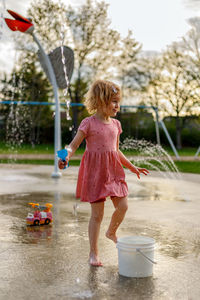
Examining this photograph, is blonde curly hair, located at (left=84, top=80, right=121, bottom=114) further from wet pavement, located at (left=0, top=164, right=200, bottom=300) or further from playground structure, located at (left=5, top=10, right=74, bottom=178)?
playground structure, located at (left=5, top=10, right=74, bottom=178)

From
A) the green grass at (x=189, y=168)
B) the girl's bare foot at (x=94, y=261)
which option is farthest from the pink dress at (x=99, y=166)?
the green grass at (x=189, y=168)

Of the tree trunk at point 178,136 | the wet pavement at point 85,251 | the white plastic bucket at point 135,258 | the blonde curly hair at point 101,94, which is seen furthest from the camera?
the tree trunk at point 178,136

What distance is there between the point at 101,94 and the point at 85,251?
4.56 ft

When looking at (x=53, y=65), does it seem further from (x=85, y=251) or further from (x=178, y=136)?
(x=178, y=136)

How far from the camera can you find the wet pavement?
3.24 metres

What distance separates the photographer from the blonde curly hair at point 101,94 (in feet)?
13.0

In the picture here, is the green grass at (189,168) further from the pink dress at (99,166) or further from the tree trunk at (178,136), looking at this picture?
the tree trunk at (178,136)

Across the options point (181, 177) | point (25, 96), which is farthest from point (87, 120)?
point (25, 96)

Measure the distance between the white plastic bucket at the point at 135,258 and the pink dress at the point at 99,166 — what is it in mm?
470

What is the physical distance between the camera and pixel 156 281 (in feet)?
11.4

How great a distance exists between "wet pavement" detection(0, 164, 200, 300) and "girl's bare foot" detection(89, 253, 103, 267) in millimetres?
64

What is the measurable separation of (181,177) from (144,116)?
20.1 m

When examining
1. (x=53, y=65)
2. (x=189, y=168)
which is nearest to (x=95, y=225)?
(x=53, y=65)

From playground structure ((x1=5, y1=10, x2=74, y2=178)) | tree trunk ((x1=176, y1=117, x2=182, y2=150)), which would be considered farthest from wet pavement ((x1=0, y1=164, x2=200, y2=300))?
tree trunk ((x1=176, y1=117, x2=182, y2=150))
